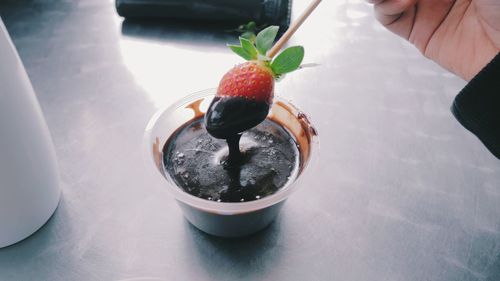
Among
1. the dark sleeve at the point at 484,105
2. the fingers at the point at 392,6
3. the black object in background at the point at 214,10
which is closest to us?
the dark sleeve at the point at 484,105

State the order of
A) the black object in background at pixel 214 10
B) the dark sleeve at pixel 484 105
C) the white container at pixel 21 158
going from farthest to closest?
the black object in background at pixel 214 10 < the dark sleeve at pixel 484 105 < the white container at pixel 21 158

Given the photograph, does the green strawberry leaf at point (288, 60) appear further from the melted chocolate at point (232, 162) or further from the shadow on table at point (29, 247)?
the shadow on table at point (29, 247)

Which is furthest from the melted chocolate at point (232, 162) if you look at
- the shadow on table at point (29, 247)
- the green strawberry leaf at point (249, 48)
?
the shadow on table at point (29, 247)

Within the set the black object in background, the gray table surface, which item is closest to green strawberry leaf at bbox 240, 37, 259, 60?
the gray table surface

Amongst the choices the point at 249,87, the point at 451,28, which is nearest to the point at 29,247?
the point at 249,87

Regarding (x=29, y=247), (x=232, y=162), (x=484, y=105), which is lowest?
(x=29, y=247)

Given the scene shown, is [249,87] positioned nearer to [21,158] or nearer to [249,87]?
[249,87]

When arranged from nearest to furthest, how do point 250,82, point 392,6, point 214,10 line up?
point 250,82 → point 392,6 → point 214,10
